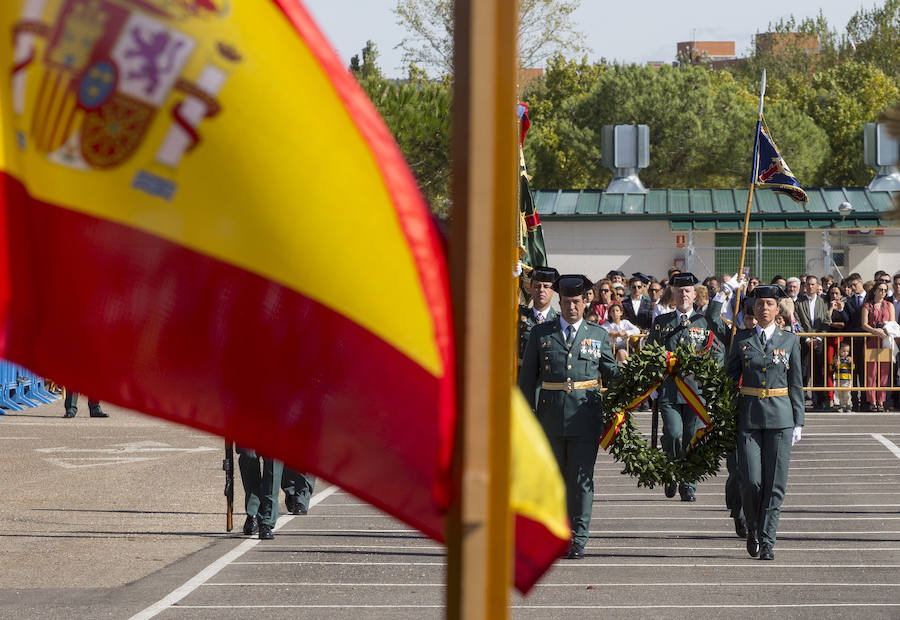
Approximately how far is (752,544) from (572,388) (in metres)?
1.67

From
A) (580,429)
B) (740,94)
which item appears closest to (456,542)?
(580,429)

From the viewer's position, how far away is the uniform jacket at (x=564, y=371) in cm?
1076

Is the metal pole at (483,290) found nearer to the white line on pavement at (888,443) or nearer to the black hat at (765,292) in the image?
the black hat at (765,292)

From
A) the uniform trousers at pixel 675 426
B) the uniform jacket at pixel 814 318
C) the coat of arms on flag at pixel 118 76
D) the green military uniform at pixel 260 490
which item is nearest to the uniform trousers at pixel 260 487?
the green military uniform at pixel 260 490

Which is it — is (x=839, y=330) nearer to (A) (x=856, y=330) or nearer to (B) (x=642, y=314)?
(A) (x=856, y=330)

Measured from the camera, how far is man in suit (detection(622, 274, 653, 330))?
20.6m

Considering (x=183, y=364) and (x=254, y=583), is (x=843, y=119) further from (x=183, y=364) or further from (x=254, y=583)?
(x=183, y=364)

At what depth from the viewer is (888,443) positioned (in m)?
17.9

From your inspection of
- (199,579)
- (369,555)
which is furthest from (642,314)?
(199,579)

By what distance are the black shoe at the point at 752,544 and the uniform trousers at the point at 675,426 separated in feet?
10.3

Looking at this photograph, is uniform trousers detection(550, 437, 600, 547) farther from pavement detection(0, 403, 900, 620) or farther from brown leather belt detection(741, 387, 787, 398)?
brown leather belt detection(741, 387, 787, 398)

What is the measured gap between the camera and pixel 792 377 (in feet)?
34.8

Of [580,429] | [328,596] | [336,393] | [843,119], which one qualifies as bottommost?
[328,596]

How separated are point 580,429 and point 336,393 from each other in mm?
8288
